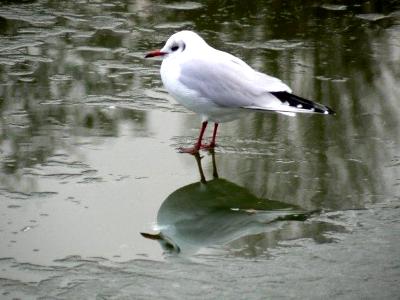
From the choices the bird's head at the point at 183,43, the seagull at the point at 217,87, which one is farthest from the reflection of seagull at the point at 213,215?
the bird's head at the point at 183,43

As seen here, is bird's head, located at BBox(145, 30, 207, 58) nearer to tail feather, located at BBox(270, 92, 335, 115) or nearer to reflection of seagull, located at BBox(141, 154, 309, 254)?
tail feather, located at BBox(270, 92, 335, 115)

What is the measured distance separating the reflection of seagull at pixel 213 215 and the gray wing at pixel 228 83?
1.98 ft

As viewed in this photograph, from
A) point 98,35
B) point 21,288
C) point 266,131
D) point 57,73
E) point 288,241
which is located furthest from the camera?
point 98,35

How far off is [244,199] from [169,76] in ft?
3.83

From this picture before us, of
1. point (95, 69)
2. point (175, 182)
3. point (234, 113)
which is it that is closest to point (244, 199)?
point (175, 182)

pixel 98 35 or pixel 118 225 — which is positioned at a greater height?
pixel 98 35

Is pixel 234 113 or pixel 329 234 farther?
pixel 234 113

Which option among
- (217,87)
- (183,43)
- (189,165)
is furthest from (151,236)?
(183,43)

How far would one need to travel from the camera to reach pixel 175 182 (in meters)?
5.57

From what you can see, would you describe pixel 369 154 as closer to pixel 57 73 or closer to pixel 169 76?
pixel 169 76

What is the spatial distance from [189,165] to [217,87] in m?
0.56

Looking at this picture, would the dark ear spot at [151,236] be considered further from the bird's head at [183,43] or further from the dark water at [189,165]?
the bird's head at [183,43]

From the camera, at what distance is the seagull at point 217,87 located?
579 cm

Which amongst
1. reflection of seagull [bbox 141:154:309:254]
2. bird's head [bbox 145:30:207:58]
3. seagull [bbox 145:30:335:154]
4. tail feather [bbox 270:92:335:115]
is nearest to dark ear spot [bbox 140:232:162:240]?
reflection of seagull [bbox 141:154:309:254]
